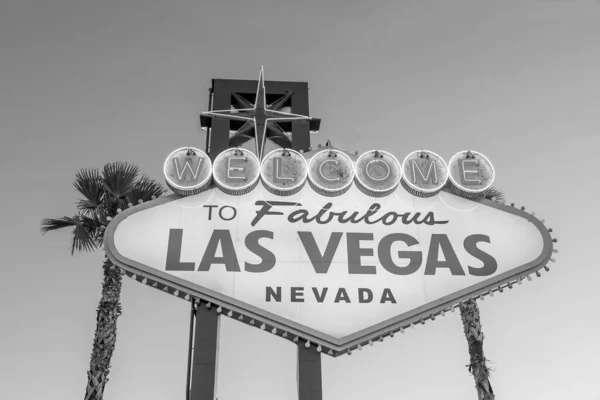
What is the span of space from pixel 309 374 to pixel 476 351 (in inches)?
309

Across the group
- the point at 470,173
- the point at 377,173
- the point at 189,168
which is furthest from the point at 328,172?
the point at 470,173

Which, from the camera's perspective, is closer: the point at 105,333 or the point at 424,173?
the point at 424,173

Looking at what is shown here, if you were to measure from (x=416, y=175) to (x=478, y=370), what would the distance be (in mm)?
6687

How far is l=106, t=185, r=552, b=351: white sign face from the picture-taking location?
12.7 metres

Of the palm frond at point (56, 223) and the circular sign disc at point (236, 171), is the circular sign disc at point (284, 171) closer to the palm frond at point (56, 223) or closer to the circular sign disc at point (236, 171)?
the circular sign disc at point (236, 171)

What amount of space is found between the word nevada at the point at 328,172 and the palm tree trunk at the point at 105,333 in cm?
420

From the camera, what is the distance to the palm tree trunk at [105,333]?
50.0ft

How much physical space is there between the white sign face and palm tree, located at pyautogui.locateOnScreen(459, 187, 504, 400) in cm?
412

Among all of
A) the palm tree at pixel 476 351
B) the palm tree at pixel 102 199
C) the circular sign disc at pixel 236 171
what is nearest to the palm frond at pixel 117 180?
the palm tree at pixel 102 199

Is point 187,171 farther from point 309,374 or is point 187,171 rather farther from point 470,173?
point 470,173

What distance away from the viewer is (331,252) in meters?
13.5

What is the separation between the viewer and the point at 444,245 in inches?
543

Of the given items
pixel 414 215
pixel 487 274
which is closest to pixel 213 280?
pixel 414 215

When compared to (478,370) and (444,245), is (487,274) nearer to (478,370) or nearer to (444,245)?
(444,245)
